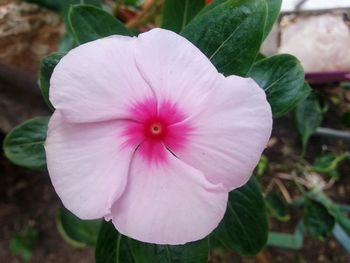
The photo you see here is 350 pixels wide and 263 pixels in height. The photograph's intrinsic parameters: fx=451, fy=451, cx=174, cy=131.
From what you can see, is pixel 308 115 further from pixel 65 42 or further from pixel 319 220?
pixel 65 42

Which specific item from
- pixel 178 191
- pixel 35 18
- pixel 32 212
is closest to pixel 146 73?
pixel 178 191

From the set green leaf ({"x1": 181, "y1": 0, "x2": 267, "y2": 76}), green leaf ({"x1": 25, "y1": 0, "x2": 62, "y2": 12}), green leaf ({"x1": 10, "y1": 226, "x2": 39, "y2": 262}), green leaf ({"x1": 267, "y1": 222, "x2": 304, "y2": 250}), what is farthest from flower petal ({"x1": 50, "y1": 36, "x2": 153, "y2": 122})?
green leaf ({"x1": 10, "y1": 226, "x2": 39, "y2": 262})

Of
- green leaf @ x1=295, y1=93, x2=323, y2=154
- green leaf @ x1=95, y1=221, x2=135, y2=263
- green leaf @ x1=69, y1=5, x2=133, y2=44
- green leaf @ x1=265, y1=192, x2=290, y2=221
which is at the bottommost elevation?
green leaf @ x1=265, y1=192, x2=290, y2=221

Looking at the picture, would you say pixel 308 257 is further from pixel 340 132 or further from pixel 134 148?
pixel 134 148

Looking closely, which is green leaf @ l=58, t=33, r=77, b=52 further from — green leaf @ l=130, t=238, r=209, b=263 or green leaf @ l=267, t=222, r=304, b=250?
green leaf @ l=267, t=222, r=304, b=250

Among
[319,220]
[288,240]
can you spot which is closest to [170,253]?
[319,220]

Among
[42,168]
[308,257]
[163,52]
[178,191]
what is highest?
[163,52]
